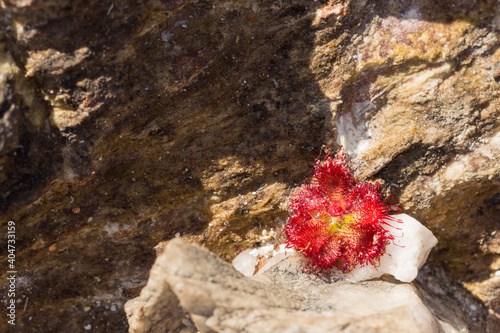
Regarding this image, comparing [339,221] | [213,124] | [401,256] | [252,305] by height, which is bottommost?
[401,256]

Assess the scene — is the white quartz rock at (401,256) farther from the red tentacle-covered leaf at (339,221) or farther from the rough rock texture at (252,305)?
the rough rock texture at (252,305)

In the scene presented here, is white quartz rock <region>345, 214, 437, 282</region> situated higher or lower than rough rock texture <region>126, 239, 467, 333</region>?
lower

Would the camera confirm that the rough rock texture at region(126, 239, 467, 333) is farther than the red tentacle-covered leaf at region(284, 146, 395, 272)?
No

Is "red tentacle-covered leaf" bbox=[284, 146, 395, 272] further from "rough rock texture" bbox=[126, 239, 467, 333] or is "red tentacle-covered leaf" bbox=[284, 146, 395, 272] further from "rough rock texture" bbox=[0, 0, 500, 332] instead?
"rough rock texture" bbox=[126, 239, 467, 333]

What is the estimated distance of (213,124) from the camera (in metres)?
4.42

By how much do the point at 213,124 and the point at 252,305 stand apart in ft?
6.61

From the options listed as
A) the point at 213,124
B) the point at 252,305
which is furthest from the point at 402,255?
the point at 213,124

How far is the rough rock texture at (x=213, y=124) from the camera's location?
145 inches

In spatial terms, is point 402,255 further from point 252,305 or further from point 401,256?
point 252,305

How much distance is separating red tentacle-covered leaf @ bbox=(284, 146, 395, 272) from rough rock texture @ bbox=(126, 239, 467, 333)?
53cm

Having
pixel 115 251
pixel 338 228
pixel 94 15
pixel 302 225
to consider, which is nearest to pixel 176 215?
pixel 115 251

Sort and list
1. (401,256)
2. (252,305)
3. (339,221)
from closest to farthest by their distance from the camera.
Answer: (252,305), (339,221), (401,256)

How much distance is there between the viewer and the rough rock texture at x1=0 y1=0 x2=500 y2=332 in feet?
Result: 12.1

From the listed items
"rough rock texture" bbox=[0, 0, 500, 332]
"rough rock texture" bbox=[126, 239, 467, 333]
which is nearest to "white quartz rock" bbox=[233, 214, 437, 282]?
"rough rock texture" bbox=[0, 0, 500, 332]
